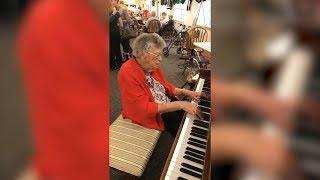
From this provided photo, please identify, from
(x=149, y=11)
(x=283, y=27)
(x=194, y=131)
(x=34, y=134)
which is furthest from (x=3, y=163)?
(x=194, y=131)

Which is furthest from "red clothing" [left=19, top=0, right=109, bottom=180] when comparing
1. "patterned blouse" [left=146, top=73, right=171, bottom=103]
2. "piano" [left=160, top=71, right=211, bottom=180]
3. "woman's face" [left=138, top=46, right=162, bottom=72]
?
"patterned blouse" [left=146, top=73, right=171, bottom=103]

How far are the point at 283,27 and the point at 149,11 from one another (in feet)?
1.33

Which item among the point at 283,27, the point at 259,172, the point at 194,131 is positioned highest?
the point at 283,27

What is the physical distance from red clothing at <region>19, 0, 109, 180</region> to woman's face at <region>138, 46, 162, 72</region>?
707 millimetres

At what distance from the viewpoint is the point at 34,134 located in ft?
0.82

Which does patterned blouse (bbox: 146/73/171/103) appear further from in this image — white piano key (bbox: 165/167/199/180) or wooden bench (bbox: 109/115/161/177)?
white piano key (bbox: 165/167/199/180)

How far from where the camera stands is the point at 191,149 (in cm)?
85

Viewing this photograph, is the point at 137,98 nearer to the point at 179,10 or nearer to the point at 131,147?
the point at 131,147

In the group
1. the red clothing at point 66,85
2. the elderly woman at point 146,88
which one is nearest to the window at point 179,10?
the elderly woman at point 146,88

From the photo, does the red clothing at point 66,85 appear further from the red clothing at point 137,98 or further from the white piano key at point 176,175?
the red clothing at point 137,98

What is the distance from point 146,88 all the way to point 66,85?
0.80m

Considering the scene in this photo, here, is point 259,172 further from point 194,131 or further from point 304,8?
point 194,131

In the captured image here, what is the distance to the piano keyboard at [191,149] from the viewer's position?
764 millimetres

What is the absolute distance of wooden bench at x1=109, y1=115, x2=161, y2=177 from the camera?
3.28 feet
